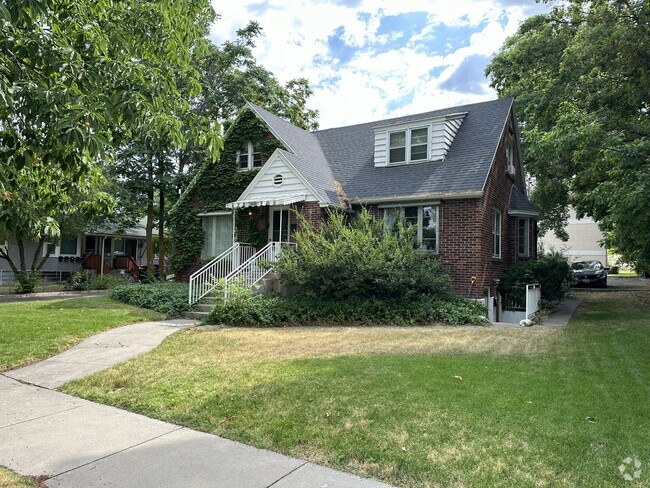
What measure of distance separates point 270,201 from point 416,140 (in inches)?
223

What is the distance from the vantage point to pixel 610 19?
539 inches

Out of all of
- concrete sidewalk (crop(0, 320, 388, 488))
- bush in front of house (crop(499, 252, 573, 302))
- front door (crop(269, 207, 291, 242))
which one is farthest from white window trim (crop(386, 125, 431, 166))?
concrete sidewalk (crop(0, 320, 388, 488))

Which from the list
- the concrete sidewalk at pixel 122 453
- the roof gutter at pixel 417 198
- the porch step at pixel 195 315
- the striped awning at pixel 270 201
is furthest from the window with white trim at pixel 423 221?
the concrete sidewalk at pixel 122 453

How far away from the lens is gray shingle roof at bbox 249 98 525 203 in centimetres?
1459

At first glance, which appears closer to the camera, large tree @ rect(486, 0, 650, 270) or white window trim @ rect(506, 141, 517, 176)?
large tree @ rect(486, 0, 650, 270)

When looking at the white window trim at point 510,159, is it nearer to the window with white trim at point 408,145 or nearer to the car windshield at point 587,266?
the window with white trim at point 408,145

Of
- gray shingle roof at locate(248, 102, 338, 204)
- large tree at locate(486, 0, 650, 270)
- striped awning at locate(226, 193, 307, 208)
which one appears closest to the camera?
large tree at locate(486, 0, 650, 270)

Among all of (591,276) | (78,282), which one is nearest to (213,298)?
(78,282)

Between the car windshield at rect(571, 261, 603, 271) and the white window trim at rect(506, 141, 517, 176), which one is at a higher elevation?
the white window trim at rect(506, 141, 517, 176)

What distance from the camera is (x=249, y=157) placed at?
1834 centimetres

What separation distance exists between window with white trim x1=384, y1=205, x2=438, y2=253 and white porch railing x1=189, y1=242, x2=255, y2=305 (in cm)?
527

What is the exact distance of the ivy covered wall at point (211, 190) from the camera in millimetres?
18203

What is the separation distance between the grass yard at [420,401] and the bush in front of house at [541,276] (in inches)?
234

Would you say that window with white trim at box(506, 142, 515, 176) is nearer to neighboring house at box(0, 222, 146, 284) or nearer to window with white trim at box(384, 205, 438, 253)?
window with white trim at box(384, 205, 438, 253)
